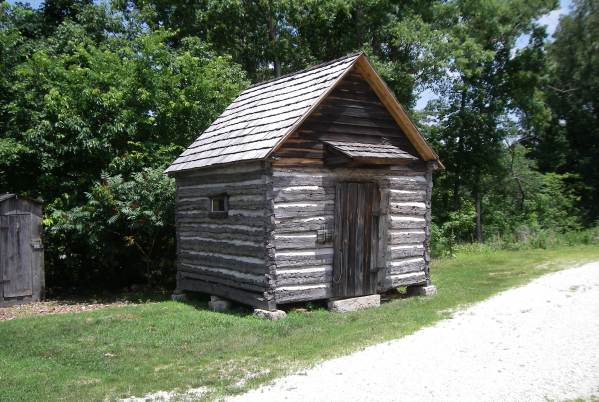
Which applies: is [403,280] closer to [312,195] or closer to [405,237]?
[405,237]

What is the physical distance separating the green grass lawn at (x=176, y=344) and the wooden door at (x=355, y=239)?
0.73 m

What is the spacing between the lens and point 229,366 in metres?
7.14

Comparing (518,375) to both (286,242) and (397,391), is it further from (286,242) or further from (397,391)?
(286,242)

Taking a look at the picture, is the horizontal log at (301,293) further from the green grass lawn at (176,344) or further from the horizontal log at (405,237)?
the horizontal log at (405,237)

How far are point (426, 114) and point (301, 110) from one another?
17.8 metres

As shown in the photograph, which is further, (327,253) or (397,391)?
(327,253)

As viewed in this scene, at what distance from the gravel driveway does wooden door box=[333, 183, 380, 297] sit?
2180mm

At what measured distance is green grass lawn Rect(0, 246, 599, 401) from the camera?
655 centimetres

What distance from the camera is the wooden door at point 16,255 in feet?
41.5

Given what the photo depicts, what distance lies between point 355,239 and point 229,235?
2612mm

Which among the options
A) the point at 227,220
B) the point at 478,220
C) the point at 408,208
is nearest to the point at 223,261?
the point at 227,220

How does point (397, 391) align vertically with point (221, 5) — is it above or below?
below

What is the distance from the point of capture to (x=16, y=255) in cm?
1284

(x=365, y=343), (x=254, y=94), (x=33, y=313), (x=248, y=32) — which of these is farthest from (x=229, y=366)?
(x=248, y=32)
